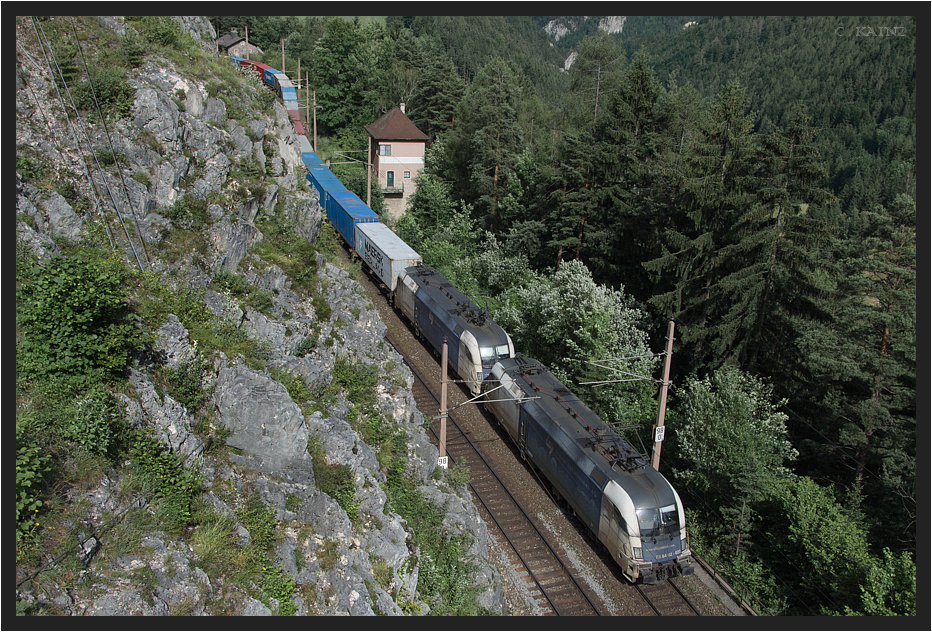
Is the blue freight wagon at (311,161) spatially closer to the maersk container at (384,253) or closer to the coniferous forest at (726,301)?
the coniferous forest at (726,301)

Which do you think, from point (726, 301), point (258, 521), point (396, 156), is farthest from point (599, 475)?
point (396, 156)

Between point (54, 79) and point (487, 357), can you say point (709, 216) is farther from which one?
point (54, 79)

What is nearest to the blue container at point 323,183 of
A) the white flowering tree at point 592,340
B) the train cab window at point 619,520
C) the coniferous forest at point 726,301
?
the coniferous forest at point 726,301

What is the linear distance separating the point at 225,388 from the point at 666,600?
13.9 metres

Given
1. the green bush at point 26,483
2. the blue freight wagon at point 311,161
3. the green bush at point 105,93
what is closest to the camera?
the green bush at point 26,483

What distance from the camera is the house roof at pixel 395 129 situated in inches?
2019

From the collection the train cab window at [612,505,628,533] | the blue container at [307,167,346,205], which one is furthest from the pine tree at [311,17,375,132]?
the train cab window at [612,505,628,533]

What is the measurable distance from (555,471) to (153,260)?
556 inches

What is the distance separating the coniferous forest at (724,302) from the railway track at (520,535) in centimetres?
512

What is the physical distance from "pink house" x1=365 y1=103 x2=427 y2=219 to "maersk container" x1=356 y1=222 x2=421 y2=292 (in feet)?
49.3

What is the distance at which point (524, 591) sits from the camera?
59.3ft

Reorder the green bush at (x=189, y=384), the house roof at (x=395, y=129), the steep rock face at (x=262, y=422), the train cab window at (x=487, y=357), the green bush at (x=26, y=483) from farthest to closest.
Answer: the house roof at (x=395, y=129)
the train cab window at (x=487, y=357)
the steep rock face at (x=262, y=422)
the green bush at (x=189, y=384)
the green bush at (x=26, y=483)

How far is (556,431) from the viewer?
20.6 m

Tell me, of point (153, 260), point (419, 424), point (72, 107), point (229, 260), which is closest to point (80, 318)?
point (153, 260)
